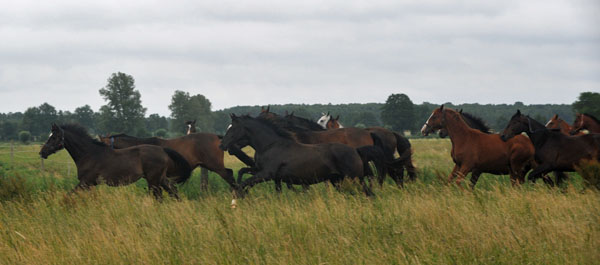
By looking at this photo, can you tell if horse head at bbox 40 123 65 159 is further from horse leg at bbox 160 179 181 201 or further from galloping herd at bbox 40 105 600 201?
horse leg at bbox 160 179 181 201

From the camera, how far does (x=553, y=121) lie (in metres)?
14.8

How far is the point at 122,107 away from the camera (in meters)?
71.2

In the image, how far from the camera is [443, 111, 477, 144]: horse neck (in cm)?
1097

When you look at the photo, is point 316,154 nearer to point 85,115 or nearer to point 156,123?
point 85,115

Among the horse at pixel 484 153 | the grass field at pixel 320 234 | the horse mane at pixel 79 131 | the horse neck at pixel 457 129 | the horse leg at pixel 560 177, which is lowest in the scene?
the horse leg at pixel 560 177

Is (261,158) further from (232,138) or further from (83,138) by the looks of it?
(83,138)

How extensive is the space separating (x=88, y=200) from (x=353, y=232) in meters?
4.65

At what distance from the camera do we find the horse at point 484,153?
10.7 m

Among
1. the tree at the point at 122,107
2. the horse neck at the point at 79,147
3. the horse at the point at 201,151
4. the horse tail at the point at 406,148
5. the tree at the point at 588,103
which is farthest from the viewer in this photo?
the tree at the point at 122,107

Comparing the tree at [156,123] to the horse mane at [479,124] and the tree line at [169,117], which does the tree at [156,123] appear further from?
the horse mane at [479,124]

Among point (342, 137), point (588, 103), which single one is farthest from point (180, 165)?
point (588, 103)

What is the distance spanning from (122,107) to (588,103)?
187 ft

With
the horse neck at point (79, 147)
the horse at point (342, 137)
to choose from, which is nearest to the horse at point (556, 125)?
the horse at point (342, 137)

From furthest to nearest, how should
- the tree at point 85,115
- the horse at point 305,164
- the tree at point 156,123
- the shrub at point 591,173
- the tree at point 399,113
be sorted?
the tree at point 156,123 < the tree at point 85,115 < the tree at point 399,113 < the horse at point 305,164 < the shrub at point 591,173
